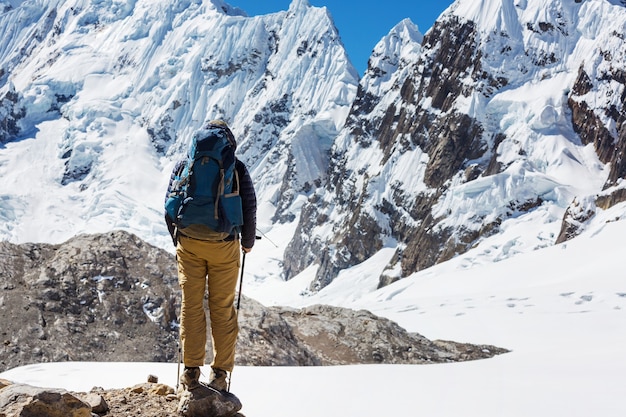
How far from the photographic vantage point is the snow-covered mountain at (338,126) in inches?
2653

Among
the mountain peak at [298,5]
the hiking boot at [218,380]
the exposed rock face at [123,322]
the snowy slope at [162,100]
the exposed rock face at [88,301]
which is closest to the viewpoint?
the hiking boot at [218,380]

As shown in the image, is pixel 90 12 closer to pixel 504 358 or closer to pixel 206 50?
pixel 206 50

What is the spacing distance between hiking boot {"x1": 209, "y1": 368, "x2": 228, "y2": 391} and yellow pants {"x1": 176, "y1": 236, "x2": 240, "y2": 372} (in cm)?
4

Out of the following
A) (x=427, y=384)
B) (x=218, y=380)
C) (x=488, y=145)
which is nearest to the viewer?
(x=218, y=380)

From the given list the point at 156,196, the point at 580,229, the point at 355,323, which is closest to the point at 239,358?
the point at 355,323

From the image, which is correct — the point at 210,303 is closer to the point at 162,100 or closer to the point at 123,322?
the point at 123,322

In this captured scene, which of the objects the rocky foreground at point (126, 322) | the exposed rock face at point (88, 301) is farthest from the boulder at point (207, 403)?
the exposed rock face at point (88, 301)

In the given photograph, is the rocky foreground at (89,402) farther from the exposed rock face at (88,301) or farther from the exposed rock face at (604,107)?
the exposed rock face at (604,107)

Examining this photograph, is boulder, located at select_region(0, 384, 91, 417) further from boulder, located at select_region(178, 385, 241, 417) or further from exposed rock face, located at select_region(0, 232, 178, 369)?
exposed rock face, located at select_region(0, 232, 178, 369)

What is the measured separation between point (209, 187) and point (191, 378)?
4.86 ft

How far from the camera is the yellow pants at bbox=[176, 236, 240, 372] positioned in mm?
5168

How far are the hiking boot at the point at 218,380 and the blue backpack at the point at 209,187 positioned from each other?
1.11 metres

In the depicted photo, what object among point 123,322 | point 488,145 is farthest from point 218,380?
point 488,145

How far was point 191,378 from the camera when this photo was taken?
5090 mm
